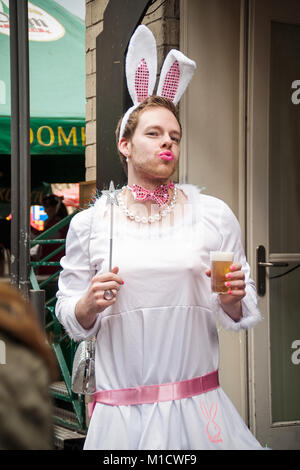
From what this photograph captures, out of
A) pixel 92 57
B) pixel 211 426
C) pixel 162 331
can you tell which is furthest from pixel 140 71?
pixel 92 57

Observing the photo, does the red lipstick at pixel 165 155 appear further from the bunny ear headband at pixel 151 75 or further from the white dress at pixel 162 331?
the bunny ear headband at pixel 151 75

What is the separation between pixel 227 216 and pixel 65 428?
3.35 meters

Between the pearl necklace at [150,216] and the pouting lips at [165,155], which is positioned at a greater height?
the pouting lips at [165,155]

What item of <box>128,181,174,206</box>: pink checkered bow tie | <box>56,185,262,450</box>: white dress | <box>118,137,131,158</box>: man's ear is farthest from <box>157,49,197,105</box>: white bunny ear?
<box>56,185,262,450</box>: white dress

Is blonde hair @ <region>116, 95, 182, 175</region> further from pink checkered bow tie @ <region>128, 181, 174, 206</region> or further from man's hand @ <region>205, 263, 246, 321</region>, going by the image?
man's hand @ <region>205, 263, 246, 321</region>

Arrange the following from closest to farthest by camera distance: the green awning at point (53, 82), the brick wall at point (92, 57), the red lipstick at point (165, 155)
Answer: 1. the red lipstick at point (165, 155)
2. the brick wall at point (92, 57)
3. the green awning at point (53, 82)

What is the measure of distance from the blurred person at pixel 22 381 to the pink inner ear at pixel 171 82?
1.60 m

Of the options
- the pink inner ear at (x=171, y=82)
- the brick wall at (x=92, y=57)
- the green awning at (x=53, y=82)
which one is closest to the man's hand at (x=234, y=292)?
the pink inner ear at (x=171, y=82)

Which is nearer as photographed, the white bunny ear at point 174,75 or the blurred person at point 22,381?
the blurred person at point 22,381

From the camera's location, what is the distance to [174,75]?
2.59 meters

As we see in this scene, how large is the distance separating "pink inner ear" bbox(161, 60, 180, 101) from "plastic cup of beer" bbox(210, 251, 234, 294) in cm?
73

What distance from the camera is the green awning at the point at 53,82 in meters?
6.48

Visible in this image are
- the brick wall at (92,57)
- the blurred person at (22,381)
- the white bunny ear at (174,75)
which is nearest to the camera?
the blurred person at (22,381)
